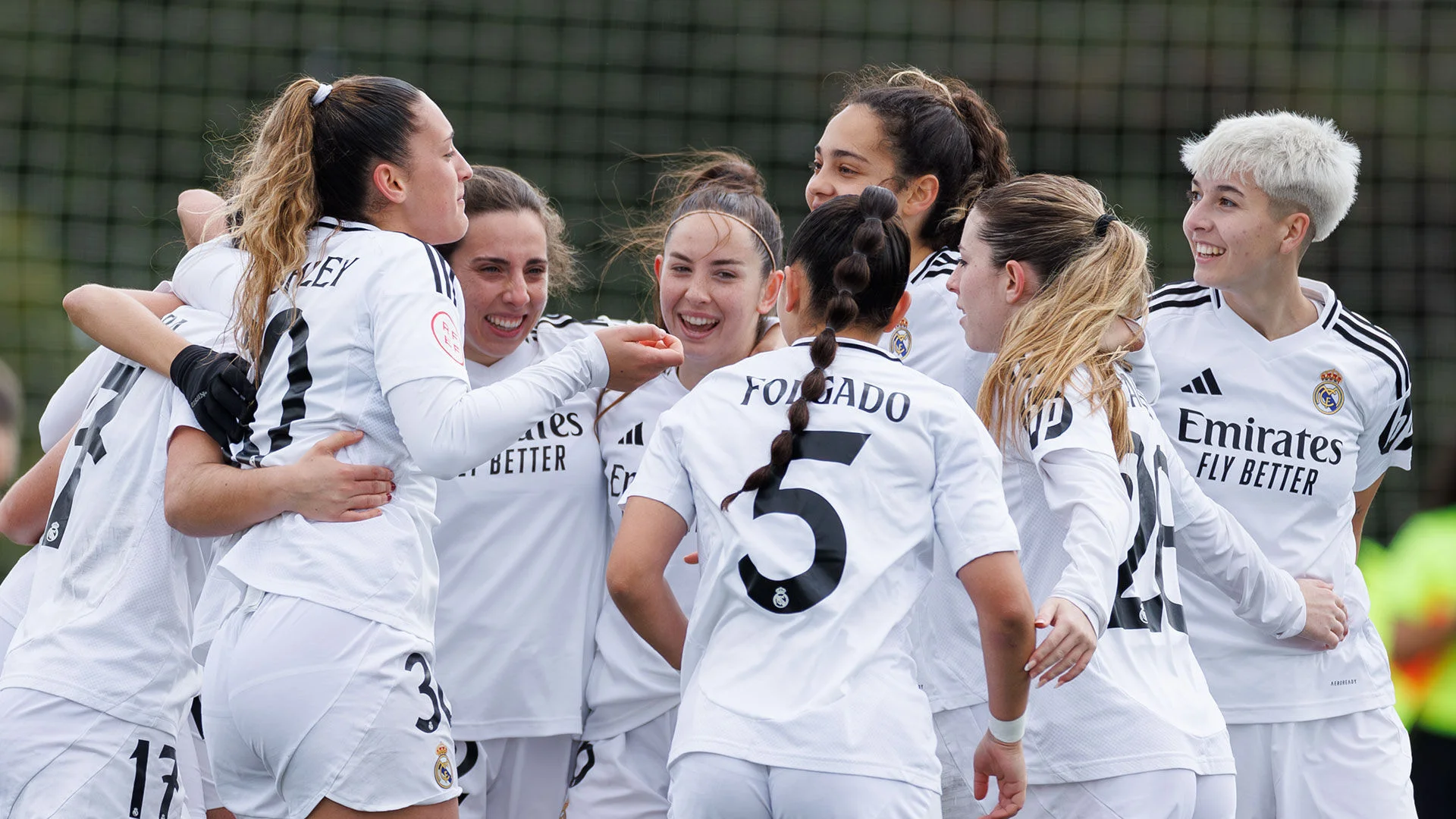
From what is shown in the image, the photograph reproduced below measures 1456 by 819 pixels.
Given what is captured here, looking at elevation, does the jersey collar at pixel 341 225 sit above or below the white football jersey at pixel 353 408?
above

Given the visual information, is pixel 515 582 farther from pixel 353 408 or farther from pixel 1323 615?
pixel 1323 615

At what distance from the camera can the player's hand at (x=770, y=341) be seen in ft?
13.0

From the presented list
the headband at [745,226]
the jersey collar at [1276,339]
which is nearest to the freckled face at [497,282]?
the headband at [745,226]

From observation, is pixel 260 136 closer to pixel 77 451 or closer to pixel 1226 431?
pixel 77 451

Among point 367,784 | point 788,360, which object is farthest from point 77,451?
point 788,360

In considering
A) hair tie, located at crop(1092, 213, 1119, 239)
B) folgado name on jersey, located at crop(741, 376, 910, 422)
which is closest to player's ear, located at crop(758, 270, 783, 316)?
hair tie, located at crop(1092, 213, 1119, 239)

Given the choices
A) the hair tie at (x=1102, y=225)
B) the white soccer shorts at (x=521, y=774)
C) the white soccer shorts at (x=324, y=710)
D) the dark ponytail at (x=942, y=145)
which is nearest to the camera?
the white soccer shorts at (x=324, y=710)

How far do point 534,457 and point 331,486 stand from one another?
1038mm

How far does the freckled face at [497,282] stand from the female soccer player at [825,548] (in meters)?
1.11

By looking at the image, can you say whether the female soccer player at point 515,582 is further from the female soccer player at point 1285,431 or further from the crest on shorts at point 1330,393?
the crest on shorts at point 1330,393

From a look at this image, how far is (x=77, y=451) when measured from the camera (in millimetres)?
3201

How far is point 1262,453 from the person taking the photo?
3.92 m

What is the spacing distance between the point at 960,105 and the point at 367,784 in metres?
2.48

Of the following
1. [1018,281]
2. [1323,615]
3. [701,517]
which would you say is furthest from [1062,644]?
[1323,615]
